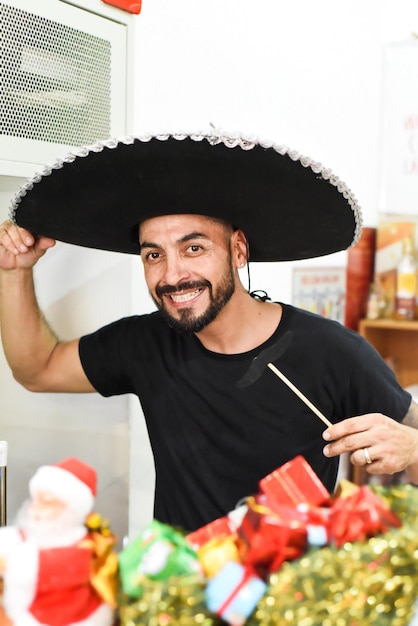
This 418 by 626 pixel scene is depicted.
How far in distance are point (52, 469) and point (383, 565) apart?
12.4 inches

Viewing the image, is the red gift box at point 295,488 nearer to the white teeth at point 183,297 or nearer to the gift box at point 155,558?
the gift box at point 155,558

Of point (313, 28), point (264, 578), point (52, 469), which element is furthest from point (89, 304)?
point (313, 28)

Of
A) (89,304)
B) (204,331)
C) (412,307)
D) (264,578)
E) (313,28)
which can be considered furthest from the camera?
(412,307)

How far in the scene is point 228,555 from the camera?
605 mm

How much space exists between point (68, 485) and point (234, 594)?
0.18 meters

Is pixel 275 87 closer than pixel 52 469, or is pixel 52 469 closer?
pixel 52 469

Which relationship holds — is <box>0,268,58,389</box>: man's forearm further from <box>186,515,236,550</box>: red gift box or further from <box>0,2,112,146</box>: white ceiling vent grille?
<box>186,515,236,550</box>: red gift box

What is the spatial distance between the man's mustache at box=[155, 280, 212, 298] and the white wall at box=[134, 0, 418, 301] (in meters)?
0.60

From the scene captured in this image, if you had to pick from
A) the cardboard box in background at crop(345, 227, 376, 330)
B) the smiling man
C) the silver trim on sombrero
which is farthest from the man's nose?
the cardboard box in background at crop(345, 227, 376, 330)

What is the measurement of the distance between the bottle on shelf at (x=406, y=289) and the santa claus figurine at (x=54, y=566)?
9.13 ft

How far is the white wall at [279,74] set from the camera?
5.98 feet

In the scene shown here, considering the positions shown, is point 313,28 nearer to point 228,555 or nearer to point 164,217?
point 164,217

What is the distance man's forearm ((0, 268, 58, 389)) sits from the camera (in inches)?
58.2

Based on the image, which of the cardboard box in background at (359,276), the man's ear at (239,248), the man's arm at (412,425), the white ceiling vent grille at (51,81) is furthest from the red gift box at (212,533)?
the cardboard box in background at (359,276)
